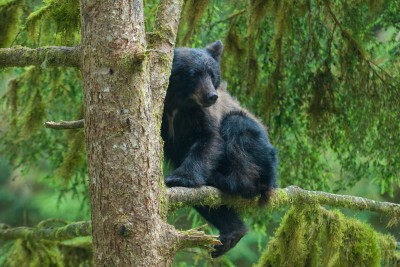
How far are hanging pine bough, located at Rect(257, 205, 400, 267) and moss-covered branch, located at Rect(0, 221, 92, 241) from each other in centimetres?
152

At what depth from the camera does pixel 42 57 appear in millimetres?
4340

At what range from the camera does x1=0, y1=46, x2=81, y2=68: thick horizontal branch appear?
4.22 meters

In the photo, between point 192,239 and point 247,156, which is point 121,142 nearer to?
point 192,239

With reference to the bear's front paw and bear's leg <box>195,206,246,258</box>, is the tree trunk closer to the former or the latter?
the bear's front paw

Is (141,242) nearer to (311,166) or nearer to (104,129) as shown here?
(104,129)

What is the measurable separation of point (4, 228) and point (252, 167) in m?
2.92

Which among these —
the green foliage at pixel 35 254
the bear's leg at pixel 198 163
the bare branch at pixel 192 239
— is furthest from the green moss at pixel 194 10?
the bare branch at pixel 192 239

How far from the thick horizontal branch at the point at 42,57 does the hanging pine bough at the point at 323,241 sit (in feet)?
7.72

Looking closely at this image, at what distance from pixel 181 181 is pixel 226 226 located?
98cm

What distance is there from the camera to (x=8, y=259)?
7.46 metres

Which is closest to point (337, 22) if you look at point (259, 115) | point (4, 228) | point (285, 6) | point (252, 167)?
point (285, 6)

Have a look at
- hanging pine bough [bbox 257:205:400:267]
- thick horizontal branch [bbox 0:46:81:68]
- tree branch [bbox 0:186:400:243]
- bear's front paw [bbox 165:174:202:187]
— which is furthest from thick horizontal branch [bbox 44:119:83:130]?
hanging pine bough [bbox 257:205:400:267]

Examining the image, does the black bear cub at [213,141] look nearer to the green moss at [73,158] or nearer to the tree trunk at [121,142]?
the green moss at [73,158]

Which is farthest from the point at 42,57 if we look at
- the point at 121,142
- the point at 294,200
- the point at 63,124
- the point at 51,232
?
the point at 51,232
